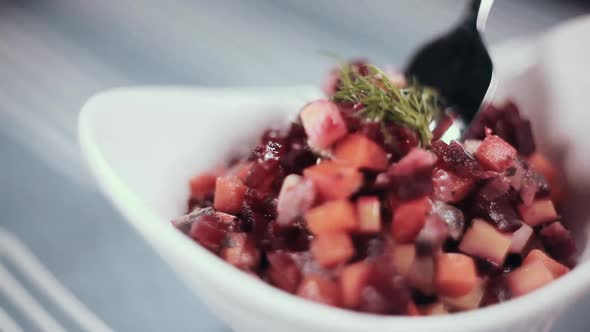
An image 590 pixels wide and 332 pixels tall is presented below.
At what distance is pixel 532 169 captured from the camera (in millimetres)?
1448

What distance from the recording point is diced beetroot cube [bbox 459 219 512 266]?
1.24 meters

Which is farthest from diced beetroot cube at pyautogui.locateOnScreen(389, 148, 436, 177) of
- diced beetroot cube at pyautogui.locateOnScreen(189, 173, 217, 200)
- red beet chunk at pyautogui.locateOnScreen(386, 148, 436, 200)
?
diced beetroot cube at pyautogui.locateOnScreen(189, 173, 217, 200)

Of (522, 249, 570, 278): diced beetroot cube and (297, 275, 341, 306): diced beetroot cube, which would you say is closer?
(297, 275, 341, 306): diced beetroot cube

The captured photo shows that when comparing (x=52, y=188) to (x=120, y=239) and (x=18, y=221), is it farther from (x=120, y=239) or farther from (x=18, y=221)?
(x=120, y=239)

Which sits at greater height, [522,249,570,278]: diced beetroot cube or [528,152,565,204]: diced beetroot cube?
[528,152,565,204]: diced beetroot cube

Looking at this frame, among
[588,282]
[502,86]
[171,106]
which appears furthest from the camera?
[502,86]

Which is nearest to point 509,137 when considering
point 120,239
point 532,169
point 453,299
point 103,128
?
point 532,169

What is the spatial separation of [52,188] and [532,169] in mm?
1604

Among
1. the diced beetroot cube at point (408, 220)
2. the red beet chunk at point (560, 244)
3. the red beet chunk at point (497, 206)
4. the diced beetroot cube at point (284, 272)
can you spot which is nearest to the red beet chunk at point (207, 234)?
the diced beetroot cube at point (284, 272)

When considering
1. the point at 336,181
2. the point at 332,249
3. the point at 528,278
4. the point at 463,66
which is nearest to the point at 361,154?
the point at 336,181

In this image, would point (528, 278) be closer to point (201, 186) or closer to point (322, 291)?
point (322, 291)

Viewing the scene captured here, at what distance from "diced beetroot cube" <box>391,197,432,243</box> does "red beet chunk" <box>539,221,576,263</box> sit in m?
0.45

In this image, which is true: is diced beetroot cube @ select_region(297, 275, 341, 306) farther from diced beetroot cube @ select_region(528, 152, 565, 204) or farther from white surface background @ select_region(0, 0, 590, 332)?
diced beetroot cube @ select_region(528, 152, 565, 204)

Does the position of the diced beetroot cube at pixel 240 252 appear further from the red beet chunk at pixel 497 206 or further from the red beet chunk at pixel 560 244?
the red beet chunk at pixel 560 244
